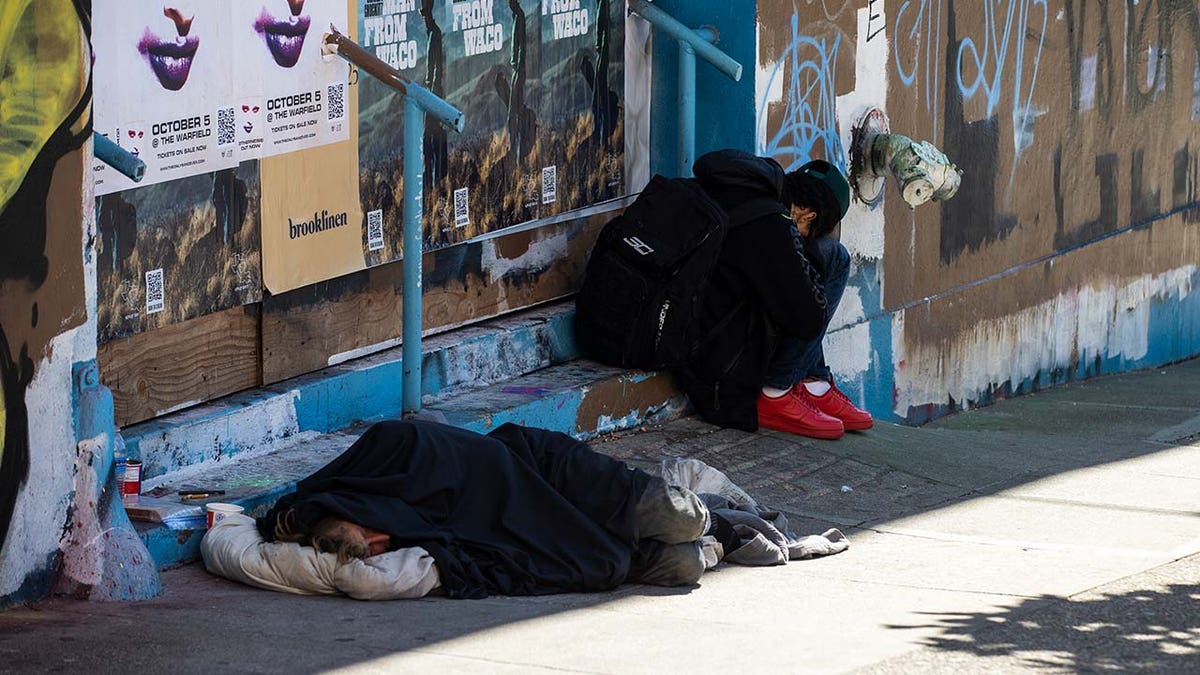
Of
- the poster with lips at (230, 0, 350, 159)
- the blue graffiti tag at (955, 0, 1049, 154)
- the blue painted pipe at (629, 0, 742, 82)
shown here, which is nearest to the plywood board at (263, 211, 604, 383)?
the poster with lips at (230, 0, 350, 159)

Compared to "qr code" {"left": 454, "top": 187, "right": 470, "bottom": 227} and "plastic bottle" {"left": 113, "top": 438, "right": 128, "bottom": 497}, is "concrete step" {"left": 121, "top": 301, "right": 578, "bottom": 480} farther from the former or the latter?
"qr code" {"left": 454, "top": 187, "right": 470, "bottom": 227}

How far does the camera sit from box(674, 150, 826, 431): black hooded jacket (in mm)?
6449

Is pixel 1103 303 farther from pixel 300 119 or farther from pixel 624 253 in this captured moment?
pixel 300 119

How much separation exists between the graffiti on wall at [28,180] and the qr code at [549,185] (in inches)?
103

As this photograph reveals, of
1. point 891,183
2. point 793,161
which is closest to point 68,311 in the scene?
point 793,161

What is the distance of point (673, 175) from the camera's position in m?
7.24

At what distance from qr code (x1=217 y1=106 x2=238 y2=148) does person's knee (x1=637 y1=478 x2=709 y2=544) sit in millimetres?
1586

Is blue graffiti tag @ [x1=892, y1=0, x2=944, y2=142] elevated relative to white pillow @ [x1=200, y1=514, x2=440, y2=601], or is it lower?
elevated

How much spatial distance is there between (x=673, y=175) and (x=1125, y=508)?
7.12 feet

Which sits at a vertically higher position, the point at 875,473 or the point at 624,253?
the point at 624,253

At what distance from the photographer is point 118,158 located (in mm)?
4465

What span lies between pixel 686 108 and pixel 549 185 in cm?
64

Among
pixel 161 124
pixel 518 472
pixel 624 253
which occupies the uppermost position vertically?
pixel 161 124

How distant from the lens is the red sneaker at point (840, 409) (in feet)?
22.9
